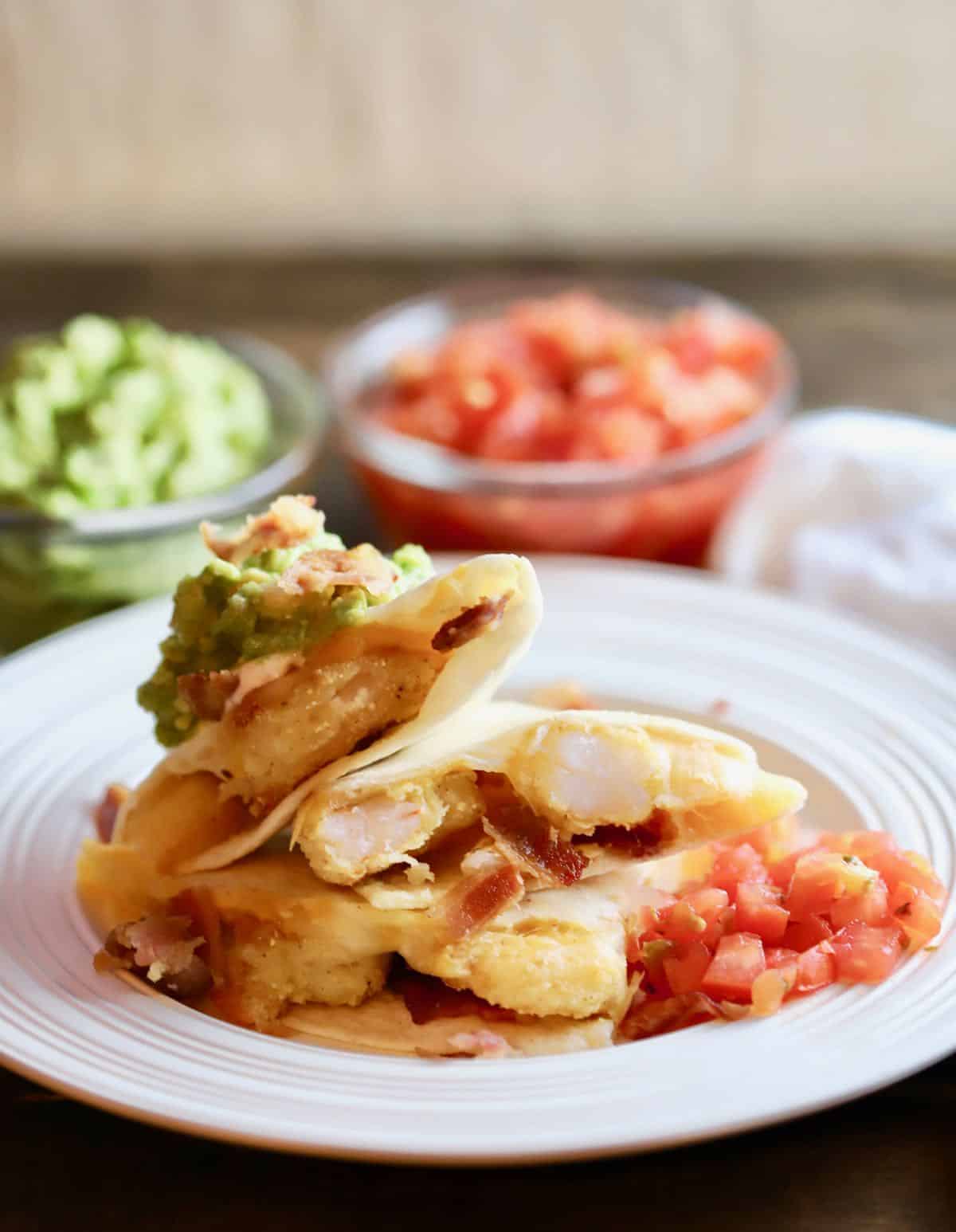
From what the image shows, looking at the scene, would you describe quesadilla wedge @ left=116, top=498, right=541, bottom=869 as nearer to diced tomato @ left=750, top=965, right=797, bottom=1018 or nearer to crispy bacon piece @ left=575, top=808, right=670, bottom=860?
crispy bacon piece @ left=575, top=808, right=670, bottom=860

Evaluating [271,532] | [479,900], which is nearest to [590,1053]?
[479,900]

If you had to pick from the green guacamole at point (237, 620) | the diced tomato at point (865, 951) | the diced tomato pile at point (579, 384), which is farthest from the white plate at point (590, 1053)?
the diced tomato pile at point (579, 384)

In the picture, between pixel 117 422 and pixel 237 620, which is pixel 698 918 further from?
pixel 117 422

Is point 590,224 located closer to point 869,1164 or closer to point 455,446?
point 455,446

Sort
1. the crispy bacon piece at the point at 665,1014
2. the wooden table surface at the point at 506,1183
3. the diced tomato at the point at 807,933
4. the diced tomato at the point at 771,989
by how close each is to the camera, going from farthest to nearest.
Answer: the diced tomato at the point at 807,933 → the crispy bacon piece at the point at 665,1014 → the diced tomato at the point at 771,989 → the wooden table surface at the point at 506,1183

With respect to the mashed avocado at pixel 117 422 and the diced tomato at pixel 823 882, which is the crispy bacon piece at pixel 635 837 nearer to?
the diced tomato at pixel 823 882
